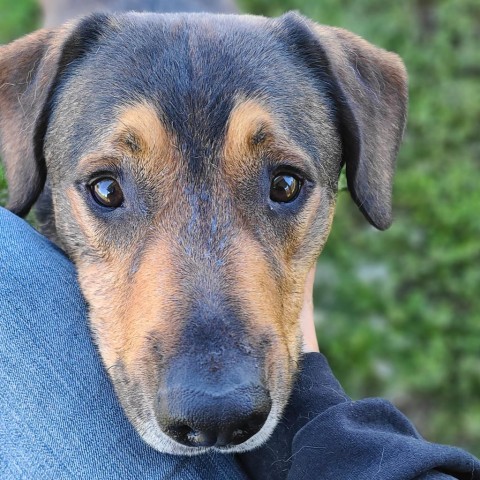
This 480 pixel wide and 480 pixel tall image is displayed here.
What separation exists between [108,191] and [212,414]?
123 centimetres

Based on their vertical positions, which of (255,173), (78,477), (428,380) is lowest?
(428,380)

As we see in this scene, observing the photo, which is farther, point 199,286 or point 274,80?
point 274,80

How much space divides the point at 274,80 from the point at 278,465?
5.63ft

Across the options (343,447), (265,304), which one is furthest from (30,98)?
(343,447)

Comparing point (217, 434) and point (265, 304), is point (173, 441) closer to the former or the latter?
point (217, 434)

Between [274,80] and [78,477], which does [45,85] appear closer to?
[274,80]

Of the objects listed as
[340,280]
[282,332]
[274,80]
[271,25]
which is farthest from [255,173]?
[340,280]

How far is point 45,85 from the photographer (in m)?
3.57

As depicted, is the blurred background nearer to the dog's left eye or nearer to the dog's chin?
the dog's left eye

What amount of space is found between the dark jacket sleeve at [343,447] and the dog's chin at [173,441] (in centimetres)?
12

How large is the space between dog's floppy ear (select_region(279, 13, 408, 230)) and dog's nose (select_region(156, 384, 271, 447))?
151 centimetres

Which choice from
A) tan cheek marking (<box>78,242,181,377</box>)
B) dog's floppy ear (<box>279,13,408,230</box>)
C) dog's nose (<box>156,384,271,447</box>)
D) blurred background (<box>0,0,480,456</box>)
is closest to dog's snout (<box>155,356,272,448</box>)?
dog's nose (<box>156,384,271,447</box>)

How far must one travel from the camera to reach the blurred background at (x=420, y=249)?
5.68 meters

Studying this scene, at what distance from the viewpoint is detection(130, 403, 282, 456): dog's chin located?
2.73 m
